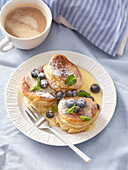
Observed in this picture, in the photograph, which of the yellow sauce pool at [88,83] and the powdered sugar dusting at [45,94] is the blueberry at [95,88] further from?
the powdered sugar dusting at [45,94]

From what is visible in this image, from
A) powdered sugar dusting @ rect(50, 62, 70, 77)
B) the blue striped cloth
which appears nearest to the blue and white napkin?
the blue striped cloth

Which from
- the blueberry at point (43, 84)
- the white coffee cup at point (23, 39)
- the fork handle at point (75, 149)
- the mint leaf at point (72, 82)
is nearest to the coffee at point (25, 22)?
the white coffee cup at point (23, 39)

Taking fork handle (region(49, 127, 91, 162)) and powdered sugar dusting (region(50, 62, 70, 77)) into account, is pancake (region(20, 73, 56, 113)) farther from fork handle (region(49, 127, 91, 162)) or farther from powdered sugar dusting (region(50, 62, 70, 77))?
fork handle (region(49, 127, 91, 162))

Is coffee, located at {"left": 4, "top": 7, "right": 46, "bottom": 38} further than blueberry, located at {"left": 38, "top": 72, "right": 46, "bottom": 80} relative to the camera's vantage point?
Yes

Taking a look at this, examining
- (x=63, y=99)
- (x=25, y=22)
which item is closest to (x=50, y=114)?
(x=63, y=99)

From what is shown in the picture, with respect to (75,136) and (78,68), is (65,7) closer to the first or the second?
(78,68)

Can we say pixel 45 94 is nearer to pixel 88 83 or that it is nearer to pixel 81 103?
pixel 81 103

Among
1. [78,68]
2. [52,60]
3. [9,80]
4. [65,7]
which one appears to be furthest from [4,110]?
[65,7]
